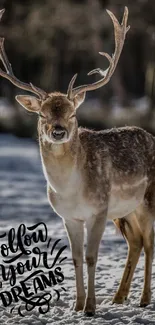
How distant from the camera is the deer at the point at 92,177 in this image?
735 cm

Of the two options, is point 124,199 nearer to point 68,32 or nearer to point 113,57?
point 113,57

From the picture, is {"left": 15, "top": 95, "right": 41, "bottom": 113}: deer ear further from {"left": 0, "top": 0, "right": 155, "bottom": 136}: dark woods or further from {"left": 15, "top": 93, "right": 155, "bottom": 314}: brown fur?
{"left": 0, "top": 0, "right": 155, "bottom": 136}: dark woods

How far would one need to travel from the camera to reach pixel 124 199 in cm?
781

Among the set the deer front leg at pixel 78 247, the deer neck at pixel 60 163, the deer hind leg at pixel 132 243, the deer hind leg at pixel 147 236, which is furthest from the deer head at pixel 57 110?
the deer hind leg at pixel 132 243

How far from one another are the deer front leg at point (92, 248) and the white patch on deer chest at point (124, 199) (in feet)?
1.02

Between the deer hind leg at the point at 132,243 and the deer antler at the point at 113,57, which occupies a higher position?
the deer antler at the point at 113,57

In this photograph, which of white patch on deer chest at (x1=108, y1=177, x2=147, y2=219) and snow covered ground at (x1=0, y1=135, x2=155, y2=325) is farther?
white patch on deer chest at (x1=108, y1=177, x2=147, y2=219)

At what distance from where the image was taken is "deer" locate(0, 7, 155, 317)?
7.35 m

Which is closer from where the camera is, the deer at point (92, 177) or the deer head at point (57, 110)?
the deer head at point (57, 110)

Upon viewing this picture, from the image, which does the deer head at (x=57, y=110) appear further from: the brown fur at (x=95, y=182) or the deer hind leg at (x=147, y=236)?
the deer hind leg at (x=147, y=236)

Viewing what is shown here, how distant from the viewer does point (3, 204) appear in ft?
49.4

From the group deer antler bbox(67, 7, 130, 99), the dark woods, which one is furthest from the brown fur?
the dark woods

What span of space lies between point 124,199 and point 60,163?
0.80 metres

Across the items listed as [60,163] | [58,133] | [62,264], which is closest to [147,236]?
[60,163]
